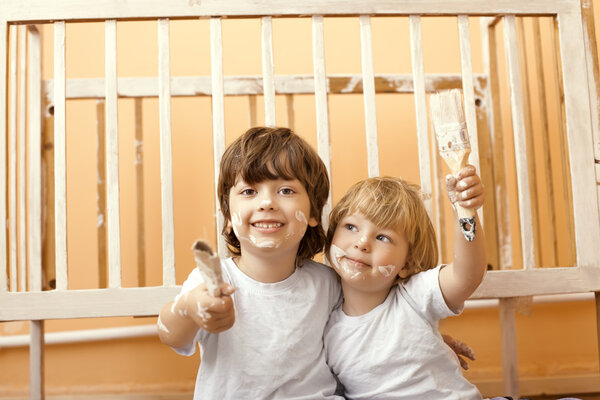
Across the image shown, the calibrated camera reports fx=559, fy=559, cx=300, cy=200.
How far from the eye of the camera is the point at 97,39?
73.3 inches

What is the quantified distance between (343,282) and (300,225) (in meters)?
0.14

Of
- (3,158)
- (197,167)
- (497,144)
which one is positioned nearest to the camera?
(3,158)

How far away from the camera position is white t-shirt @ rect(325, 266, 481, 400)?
892mm

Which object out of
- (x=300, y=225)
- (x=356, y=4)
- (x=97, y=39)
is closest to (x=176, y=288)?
(x=300, y=225)

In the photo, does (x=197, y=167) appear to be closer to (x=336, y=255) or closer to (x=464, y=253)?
(x=336, y=255)

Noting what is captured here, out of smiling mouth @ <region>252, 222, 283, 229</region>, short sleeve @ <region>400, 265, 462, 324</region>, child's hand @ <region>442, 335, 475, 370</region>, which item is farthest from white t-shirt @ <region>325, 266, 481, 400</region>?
smiling mouth @ <region>252, 222, 283, 229</region>

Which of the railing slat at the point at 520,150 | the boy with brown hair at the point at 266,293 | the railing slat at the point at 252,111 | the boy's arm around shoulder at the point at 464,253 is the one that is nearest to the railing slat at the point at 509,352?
the railing slat at the point at 520,150

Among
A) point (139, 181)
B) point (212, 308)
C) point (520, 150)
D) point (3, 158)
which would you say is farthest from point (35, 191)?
point (520, 150)

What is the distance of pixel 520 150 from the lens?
44.0 inches

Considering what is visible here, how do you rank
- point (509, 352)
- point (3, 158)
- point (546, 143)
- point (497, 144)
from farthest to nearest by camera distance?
1. point (497, 144)
2. point (546, 143)
3. point (509, 352)
4. point (3, 158)

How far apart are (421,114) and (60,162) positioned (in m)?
0.70

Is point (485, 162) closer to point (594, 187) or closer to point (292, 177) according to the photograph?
point (594, 187)

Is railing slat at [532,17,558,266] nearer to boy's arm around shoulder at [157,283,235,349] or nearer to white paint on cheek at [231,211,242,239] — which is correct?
white paint on cheek at [231,211,242,239]

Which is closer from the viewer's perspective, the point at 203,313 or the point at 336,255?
the point at 203,313
